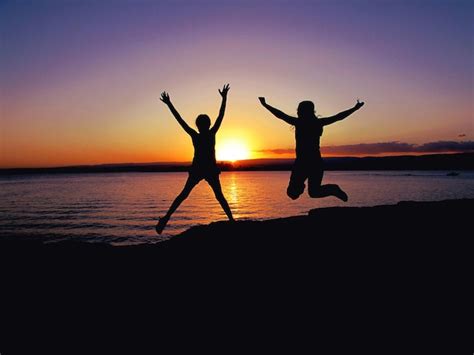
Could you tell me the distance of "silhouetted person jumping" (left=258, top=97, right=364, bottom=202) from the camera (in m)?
7.80

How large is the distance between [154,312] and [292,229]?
4.51 m

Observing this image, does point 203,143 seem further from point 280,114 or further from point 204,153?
point 280,114

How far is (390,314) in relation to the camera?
194 inches

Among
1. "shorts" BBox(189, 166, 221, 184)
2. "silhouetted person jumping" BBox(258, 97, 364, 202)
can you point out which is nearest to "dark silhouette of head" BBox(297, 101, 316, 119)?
"silhouetted person jumping" BBox(258, 97, 364, 202)

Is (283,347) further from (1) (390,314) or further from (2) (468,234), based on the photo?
(2) (468,234)

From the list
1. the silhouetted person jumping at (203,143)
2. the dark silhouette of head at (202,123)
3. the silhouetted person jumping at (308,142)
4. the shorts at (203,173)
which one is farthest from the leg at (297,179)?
the dark silhouette of head at (202,123)

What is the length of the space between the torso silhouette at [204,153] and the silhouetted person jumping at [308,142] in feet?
5.00

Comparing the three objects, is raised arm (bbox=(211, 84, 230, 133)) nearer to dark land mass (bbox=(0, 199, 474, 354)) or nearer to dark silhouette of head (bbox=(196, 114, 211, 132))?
dark silhouette of head (bbox=(196, 114, 211, 132))

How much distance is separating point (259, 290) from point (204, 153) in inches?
144

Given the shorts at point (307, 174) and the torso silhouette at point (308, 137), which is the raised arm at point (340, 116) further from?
the shorts at point (307, 174)

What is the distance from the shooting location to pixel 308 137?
307 inches

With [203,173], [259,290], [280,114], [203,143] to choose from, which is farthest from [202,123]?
[259,290]

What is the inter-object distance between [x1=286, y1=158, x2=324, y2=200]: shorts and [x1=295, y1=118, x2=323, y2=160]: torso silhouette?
5.5 inches

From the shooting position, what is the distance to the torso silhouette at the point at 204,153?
815 cm
